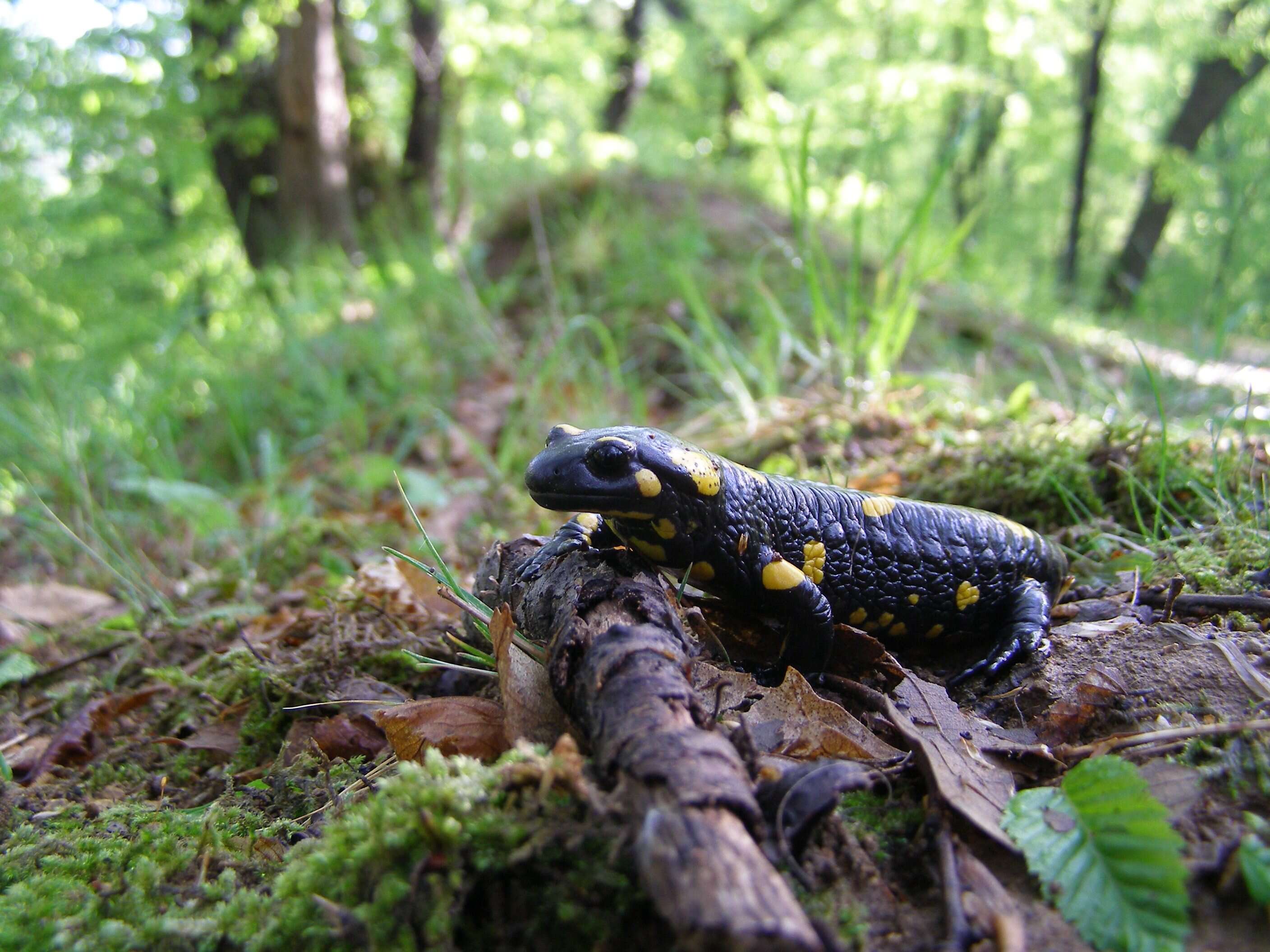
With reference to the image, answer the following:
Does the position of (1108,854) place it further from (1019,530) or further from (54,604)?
(54,604)

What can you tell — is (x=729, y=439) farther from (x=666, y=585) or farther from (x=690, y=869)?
(x=690, y=869)

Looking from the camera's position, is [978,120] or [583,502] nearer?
[583,502]

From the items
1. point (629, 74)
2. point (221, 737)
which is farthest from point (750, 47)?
point (221, 737)

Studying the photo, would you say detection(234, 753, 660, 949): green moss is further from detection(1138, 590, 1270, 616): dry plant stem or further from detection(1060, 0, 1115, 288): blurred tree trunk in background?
detection(1060, 0, 1115, 288): blurred tree trunk in background

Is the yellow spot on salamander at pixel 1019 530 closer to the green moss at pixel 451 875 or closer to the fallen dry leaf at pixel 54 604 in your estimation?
the green moss at pixel 451 875

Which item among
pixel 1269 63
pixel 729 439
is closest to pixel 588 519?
pixel 729 439

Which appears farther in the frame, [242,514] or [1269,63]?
[1269,63]
